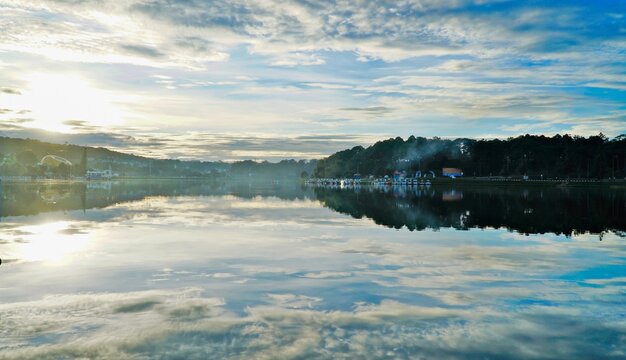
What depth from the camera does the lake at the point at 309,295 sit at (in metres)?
10.6

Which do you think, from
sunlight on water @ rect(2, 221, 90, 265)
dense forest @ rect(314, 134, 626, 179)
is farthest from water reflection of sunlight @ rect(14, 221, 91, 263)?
A: dense forest @ rect(314, 134, 626, 179)

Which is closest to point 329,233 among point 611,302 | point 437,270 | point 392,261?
point 392,261

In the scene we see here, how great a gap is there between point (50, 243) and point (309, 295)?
15718 mm

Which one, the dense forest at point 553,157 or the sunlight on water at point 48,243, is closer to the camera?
the sunlight on water at point 48,243

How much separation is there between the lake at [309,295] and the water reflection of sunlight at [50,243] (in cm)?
9

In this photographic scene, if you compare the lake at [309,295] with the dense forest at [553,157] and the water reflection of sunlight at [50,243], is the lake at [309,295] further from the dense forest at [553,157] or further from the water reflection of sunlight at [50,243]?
the dense forest at [553,157]

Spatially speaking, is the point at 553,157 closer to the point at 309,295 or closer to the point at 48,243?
the point at 48,243

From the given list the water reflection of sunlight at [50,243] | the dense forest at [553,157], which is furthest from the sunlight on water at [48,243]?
the dense forest at [553,157]

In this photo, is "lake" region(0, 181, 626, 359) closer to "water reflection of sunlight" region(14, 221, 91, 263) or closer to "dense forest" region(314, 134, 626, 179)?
"water reflection of sunlight" region(14, 221, 91, 263)

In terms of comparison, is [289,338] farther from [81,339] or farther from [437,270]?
[437,270]

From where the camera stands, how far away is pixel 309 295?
48.2 feet

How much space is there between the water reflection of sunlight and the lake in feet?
0.31

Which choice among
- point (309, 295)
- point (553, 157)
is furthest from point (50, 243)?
point (553, 157)

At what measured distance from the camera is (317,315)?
12648 millimetres
